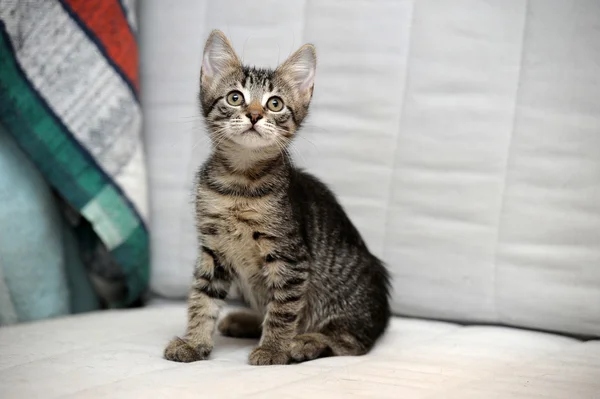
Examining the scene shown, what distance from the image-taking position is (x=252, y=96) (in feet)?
5.64

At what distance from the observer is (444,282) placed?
2139 millimetres

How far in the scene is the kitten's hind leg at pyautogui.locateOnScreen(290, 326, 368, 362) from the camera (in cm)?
170

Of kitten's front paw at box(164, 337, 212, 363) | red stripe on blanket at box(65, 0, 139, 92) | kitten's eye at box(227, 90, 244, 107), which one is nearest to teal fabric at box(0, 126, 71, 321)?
red stripe on blanket at box(65, 0, 139, 92)

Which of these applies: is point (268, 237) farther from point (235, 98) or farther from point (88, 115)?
point (88, 115)

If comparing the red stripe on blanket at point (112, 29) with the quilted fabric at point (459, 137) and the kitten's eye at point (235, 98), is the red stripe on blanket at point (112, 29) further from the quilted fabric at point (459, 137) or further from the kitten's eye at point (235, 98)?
the kitten's eye at point (235, 98)

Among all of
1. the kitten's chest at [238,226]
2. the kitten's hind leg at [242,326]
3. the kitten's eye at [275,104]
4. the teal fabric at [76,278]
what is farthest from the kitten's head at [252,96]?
the teal fabric at [76,278]

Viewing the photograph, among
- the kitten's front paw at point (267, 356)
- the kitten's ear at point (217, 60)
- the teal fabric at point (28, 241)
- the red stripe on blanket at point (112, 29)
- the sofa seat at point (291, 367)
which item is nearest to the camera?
the sofa seat at point (291, 367)

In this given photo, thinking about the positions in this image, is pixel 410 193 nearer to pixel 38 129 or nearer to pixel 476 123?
pixel 476 123

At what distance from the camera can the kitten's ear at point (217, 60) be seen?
5.91 feet

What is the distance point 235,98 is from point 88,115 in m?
0.69

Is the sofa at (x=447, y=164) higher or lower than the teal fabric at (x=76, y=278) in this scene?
higher

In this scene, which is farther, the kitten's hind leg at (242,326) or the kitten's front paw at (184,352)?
the kitten's hind leg at (242,326)

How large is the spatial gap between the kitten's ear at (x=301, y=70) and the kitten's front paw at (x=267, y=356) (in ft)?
1.98

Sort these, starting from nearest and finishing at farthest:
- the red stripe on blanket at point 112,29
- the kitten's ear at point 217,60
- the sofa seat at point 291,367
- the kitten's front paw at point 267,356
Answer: the sofa seat at point 291,367 < the kitten's front paw at point 267,356 < the kitten's ear at point 217,60 < the red stripe on blanket at point 112,29
